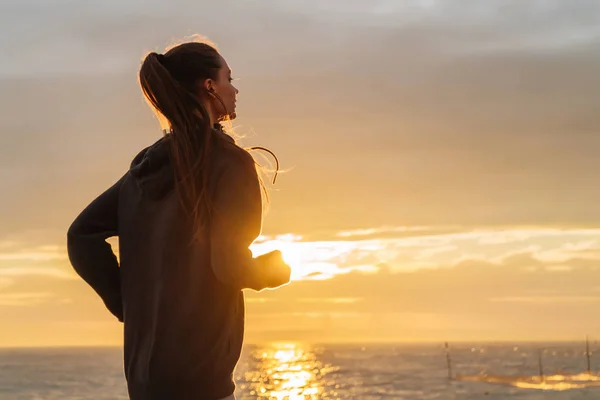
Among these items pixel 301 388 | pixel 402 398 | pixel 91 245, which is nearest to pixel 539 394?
pixel 402 398

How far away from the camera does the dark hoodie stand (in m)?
1.96

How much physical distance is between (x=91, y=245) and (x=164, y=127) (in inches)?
15.0

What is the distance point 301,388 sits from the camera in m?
74.6

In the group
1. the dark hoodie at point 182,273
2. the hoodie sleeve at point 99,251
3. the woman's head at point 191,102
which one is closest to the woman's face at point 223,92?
the woman's head at point 191,102

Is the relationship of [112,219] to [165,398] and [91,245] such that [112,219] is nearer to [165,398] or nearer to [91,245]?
[91,245]

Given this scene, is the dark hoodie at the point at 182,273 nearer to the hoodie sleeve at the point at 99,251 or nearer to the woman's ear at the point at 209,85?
the hoodie sleeve at the point at 99,251

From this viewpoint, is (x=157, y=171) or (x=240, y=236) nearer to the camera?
(x=240, y=236)

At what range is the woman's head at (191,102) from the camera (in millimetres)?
2016

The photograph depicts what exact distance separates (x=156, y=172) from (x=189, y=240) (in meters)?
0.20

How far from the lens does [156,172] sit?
214cm

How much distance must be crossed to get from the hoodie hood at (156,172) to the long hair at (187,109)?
0.15 feet

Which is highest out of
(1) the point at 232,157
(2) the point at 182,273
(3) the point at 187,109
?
(3) the point at 187,109

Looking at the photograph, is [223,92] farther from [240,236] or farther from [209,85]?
[240,236]

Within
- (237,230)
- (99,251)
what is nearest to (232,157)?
(237,230)
